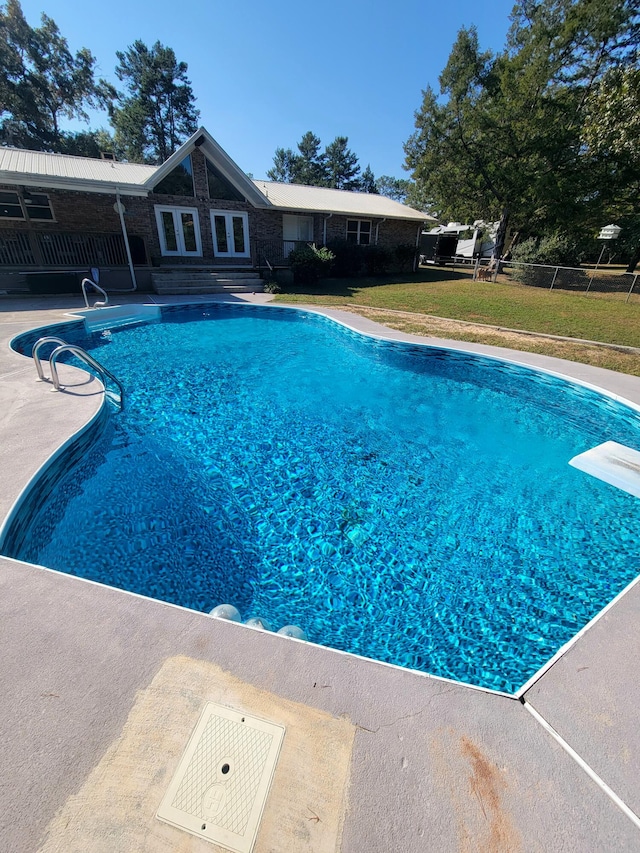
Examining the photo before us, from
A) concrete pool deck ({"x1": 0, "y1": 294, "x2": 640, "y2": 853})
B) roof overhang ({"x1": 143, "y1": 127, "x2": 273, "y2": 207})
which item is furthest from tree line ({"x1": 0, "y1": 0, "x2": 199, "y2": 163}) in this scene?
concrete pool deck ({"x1": 0, "y1": 294, "x2": 640, "y2": 853})

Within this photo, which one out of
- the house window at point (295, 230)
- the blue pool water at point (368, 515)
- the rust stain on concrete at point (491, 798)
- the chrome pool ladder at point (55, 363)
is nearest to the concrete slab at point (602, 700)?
the rust stain on concrete at point (491, 798)

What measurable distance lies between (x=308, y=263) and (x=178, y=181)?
248 inches

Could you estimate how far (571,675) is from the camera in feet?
7.28

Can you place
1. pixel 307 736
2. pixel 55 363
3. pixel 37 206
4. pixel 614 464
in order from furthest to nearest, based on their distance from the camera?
pixel 37 206
pixel 55 363
pixel 614 464
pixel 307 736

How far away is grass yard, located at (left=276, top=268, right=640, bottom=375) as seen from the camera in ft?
31.2

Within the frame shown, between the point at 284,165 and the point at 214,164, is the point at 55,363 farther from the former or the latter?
the point at 284,165

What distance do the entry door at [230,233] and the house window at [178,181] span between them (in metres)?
1.41

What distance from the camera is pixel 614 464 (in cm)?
507

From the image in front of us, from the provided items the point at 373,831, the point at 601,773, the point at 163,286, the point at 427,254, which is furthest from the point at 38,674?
the point at 427,254

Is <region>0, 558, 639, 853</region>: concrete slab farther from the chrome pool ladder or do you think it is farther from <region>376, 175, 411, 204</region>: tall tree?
<region>376, 175, 411, 204</region>: tall tree

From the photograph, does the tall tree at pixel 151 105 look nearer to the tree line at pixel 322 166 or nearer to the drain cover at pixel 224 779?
the tree line at pixel 322 166

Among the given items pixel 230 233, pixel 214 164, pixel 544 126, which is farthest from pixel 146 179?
pixel 544 126

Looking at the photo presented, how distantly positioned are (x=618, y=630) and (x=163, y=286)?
16.1 metres

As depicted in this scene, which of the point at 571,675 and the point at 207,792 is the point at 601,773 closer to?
the point at 571,675
